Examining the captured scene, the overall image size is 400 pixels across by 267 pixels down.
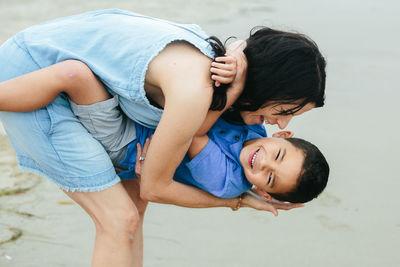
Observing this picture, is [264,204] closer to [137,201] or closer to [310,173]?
[310,173]

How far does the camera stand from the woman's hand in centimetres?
250

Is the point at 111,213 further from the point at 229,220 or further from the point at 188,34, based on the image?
the point at 229,220

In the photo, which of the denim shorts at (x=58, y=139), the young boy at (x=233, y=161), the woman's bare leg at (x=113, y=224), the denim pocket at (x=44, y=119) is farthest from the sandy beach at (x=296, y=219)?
the denim pocket at (x=44, y=119)

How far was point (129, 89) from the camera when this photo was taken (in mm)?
1994

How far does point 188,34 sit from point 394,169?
2178 millimetres

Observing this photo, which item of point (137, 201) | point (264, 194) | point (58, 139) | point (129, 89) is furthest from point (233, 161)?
point (58, 139)

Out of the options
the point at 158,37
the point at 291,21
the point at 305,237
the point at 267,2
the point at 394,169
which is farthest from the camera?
the point at 267,2

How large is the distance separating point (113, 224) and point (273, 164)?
0.68 m

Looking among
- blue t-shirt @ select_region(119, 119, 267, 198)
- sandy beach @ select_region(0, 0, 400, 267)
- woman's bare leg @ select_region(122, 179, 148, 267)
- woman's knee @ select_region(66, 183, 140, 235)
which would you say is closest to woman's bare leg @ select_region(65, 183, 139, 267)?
woman's knee @ select_region(66, 183, 140, 235)

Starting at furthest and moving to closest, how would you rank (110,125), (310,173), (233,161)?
(233,161) < (310,173) < (110,125)

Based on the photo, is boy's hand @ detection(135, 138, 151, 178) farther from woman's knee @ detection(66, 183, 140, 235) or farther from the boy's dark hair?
the boy's dark hair

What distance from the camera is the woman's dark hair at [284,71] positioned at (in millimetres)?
2051

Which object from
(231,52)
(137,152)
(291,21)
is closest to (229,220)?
(137,152)

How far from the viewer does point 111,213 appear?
2125 mm
